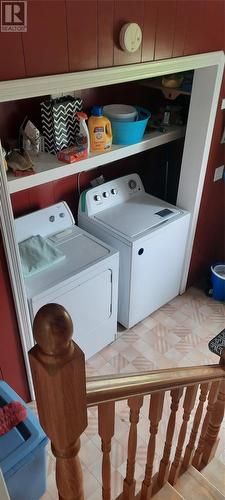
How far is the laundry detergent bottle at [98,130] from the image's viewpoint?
2.09 metres

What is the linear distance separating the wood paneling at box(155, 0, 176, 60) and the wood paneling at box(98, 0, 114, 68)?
11.8 inches

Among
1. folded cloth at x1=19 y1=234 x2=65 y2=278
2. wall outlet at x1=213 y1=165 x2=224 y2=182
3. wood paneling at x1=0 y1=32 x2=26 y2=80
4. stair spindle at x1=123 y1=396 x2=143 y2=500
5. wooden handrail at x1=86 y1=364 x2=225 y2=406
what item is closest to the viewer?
wooden handrail at x1=86 y1=364 x2=225 y2=406

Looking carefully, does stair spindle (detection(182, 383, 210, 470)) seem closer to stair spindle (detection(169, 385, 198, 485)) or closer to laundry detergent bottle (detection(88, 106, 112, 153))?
stair spindle (detection(169, 385, 198, 485))

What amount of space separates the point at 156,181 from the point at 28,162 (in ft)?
4.91

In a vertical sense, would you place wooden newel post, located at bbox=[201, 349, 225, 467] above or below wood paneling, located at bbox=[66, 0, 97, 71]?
below

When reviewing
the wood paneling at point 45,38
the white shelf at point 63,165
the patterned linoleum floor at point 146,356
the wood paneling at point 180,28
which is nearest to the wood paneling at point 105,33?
the wood paneling at point 45,38

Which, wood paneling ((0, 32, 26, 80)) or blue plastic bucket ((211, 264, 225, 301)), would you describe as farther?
blue plastic bucket ((211, 264, 225, 301))

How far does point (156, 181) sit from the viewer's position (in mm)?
3150

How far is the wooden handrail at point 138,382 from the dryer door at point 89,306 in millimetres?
1005

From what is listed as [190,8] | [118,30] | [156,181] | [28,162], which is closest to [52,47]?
[118,30]

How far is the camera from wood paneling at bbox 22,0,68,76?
1.27 meters

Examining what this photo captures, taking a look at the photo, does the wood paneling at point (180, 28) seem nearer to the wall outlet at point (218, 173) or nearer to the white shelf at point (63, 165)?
the white shelf at point (63, 165)

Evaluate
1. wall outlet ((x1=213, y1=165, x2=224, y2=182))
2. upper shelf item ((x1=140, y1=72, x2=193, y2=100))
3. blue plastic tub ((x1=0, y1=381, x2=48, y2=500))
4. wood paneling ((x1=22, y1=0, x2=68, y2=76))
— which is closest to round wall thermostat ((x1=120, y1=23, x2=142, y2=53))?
wood paneling ((x1=22, y1=0, x2=68, y2=76))

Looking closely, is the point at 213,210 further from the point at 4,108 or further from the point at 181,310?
the point at 4,108
